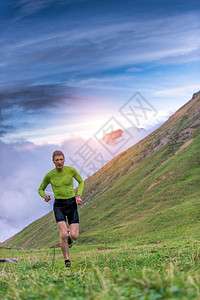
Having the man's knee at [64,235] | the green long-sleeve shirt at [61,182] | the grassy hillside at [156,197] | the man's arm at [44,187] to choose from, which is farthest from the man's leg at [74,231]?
the grassy hillside at [156,197]

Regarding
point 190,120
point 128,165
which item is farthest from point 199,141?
point 128,165

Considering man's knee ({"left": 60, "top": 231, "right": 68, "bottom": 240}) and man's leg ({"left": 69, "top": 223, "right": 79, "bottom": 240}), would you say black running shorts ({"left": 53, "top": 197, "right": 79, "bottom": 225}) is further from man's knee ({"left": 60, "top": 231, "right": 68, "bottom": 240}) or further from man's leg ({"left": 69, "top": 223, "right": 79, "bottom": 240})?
man's knee ({"left": 60, "top": 231, "right": 68, "bottom": 240})

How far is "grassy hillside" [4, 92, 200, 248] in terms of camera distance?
47784 millimetres

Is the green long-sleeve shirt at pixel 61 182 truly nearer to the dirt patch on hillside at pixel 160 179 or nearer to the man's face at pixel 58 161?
the man's face at pixel 58 161

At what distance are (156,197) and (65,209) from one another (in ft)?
195

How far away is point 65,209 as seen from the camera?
43.4ft

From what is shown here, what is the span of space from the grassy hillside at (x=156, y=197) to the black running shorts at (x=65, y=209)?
23412 mm

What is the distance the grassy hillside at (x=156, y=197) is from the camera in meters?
47.8

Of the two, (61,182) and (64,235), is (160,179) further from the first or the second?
(64,235)

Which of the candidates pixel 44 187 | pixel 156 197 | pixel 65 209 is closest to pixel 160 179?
pixel 156 197

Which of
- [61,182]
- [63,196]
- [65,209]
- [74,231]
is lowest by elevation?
[74,231]

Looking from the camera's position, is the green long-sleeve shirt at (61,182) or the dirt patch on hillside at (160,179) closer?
the green long-sleeve shirt at (61,182)

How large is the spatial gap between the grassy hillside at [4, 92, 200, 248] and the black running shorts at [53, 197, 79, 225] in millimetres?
23412

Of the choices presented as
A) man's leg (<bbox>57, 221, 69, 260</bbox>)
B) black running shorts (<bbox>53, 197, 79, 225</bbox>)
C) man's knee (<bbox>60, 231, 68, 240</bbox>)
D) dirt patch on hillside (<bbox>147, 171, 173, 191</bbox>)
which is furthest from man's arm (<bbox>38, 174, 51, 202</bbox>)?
dirt patch on hillside (<bbox>147, 171, 173, 191</bbox>)
